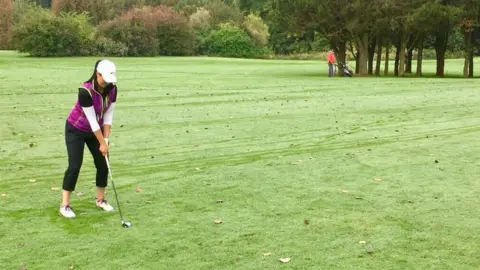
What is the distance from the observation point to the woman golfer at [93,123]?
6.61 metres

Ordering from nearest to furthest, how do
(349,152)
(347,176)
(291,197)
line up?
(291,197) < (347,176) < (349,152)

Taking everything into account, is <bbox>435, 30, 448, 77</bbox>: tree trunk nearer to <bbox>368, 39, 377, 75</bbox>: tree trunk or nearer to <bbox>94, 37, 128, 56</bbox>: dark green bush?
<bbox>368, 39, 377, 75</bbox>: tree trunk

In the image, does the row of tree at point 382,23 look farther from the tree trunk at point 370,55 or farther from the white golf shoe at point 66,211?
the white golf shoe at point 66,211

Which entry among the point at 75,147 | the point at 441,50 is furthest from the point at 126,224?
the point at 441,50

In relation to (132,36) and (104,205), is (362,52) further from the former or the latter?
(132,36)

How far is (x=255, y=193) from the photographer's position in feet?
27.5

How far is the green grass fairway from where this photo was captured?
604 centimetres

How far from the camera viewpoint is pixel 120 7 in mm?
95750

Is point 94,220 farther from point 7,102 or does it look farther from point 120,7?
point 120,7

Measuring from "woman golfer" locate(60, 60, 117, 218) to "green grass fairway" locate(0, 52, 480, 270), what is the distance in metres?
0.49

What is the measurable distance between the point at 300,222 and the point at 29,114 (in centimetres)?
1256

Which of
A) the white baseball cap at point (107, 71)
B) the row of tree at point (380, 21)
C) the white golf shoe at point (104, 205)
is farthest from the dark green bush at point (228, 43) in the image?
the white baseball cap at point (107, 71)

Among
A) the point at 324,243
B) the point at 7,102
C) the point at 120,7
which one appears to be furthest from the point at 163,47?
the point at 324,243

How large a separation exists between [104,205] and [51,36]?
62.3m
